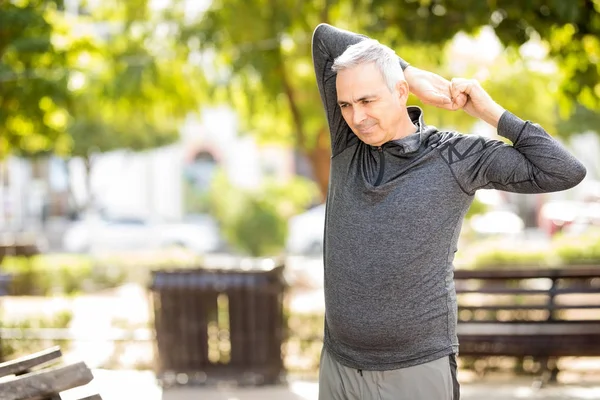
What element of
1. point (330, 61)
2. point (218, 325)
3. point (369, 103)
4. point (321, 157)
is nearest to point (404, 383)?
point (369, 103)

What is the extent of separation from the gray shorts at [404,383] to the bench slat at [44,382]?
979 millimetres

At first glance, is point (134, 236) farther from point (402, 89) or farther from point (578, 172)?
point (578, 172)

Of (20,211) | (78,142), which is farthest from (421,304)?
A: (20,211)

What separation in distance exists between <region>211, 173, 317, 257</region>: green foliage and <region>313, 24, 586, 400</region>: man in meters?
14.1

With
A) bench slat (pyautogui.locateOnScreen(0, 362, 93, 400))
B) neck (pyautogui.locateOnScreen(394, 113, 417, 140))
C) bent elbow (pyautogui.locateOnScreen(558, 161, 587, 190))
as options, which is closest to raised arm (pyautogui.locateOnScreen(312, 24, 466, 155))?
neck (pyautogui.locateOnScreen(394, 113, 417, 140))

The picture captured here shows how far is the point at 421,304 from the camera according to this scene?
7.68 ft

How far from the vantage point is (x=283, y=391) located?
6578 millimetres

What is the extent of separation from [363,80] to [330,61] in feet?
1.56

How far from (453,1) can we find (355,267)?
4.57 metres

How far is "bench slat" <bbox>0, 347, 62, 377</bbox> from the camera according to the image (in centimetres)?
321

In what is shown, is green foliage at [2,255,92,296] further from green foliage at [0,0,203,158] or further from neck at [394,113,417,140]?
neck at [394,113,417,140]

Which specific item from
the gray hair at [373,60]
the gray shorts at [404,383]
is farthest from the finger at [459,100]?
the gray shorts at [404,383]

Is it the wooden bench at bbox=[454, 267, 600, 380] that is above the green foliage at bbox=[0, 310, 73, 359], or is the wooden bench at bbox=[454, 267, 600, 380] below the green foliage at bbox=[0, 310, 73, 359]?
above

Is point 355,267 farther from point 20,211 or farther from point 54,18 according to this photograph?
point 20,211
